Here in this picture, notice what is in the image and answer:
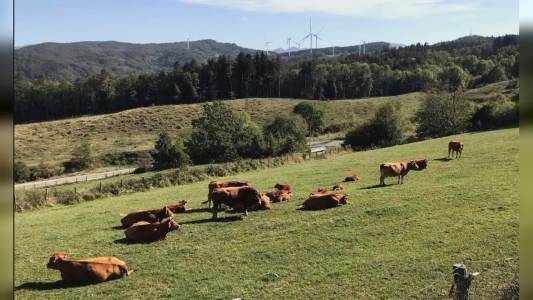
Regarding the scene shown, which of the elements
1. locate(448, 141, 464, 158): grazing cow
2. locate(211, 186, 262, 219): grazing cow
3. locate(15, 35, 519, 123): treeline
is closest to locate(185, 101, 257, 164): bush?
locate(448, 141, 464, 158): grazing cow

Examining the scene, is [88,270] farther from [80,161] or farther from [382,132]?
[80,161]

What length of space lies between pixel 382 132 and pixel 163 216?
43179mm

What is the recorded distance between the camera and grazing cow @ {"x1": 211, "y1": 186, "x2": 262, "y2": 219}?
16.6m

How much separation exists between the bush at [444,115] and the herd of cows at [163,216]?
34105 millimetres

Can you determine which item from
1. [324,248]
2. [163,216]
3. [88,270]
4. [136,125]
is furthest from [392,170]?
[136,125]

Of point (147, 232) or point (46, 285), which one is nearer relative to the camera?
point (46, 285)

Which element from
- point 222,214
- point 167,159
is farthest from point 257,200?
point 167,159

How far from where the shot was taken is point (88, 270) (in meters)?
11.0

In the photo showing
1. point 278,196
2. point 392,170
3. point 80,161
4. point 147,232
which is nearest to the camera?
point 147,232

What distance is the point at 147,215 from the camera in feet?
53.6

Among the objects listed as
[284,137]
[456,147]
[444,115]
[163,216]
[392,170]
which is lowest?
[163,216]

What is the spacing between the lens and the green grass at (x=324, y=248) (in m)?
9.95

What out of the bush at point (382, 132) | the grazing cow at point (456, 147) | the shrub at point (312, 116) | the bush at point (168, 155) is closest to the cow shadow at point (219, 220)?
the grazing cow at point (456, 147)

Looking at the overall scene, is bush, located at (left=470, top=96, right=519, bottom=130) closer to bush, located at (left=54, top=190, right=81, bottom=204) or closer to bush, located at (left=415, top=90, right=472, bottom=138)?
bush, located at (left=415, top=90, right=472, bottom=138)
